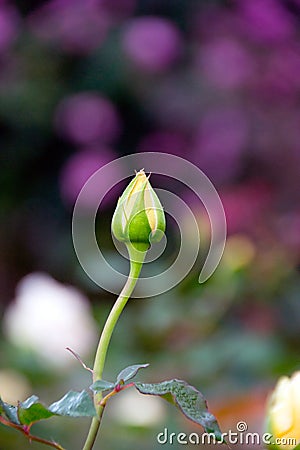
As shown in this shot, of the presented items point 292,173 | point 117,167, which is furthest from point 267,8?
point 117,167

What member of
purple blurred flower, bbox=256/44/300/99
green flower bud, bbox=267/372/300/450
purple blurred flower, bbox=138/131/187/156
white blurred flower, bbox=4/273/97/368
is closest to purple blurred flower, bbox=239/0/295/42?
purple blurred flower, bbox=256/44/300/99

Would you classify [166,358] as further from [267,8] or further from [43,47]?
[43,47]

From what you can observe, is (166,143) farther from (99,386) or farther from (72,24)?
(99,386)

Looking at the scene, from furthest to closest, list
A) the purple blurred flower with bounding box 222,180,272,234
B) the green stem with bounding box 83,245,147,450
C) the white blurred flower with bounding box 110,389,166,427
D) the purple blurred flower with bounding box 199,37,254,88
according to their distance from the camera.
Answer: the purple blurred flower with bounding box 199,37,254,88 → the purple blurred flower with bounding box 222,180,272,234 → the white blurred flower with bounding box 110,389,166,427 → the green stem with bounding box 83,245,147,450

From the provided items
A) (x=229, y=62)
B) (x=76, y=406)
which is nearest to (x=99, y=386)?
(x=76, y=406)

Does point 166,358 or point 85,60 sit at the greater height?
point 85,60

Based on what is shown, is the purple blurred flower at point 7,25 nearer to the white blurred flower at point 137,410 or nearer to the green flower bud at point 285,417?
the white blurred flower at point 137,410

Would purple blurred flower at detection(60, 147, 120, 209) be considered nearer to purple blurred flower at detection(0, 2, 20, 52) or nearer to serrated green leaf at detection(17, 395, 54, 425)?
purple blurred flower at detection(0, 2, 20, 52)
